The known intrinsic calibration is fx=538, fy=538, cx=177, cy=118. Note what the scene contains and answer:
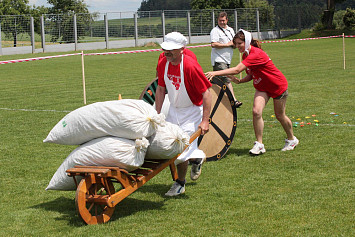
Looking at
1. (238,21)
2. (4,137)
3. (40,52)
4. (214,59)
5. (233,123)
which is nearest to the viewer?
(233,123)

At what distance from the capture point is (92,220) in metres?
4.99

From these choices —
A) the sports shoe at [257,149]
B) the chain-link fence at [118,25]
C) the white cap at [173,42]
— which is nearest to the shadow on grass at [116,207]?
the white cap at [173,42]

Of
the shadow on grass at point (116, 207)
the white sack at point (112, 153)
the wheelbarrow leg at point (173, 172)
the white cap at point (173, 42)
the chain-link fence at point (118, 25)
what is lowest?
the shadow on grass at point (116, 207)

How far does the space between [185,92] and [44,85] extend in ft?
46.4

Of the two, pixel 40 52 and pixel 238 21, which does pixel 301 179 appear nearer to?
pixel 40 52

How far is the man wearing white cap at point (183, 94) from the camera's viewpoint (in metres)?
5.61

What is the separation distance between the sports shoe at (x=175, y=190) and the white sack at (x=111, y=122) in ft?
3.55

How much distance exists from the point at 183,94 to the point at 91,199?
1.60 metres

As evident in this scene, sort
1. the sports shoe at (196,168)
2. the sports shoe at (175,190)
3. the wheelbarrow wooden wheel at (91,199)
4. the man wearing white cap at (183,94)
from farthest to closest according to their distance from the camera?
the sports shoe at (196,168), the sports shoe at (175,190), the man wearing white cap at (183,94), the wheelbarrow wooden wheel at (91,199)

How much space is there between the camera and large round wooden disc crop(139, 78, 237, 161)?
290 inches

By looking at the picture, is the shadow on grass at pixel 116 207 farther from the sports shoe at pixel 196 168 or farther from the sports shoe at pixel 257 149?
the sports shoe at pixel 257 149

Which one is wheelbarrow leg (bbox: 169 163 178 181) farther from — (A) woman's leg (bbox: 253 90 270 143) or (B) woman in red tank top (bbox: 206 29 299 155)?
(A) woman's leg (bbox: 253 90 270 143)

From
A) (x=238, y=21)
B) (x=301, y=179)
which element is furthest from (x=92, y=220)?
(x=238, y=21)

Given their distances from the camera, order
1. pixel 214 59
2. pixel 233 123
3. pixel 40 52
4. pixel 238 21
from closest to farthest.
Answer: pixel 233 123 < pixel 214 59 < pixel 40 52 < pixel 238 21
